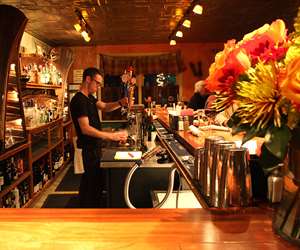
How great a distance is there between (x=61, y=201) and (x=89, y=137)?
75.7 inches

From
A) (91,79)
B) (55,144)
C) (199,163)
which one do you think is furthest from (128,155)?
(55,144)

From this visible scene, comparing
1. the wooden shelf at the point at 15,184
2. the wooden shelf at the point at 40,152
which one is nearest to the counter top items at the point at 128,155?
the wooden shelf at the point at 15,184

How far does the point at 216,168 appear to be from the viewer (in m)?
1.02

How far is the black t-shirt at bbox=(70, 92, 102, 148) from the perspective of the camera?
358 cm

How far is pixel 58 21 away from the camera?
5824 mm

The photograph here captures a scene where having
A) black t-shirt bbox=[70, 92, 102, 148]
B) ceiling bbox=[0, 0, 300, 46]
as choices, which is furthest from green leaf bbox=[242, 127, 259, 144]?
ceiling bbox=[0, 0, 300, 46]

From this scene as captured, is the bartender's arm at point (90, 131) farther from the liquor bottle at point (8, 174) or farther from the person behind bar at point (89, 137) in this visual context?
the liquor bottle at point (8, 174)

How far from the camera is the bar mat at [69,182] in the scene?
593 centimetres

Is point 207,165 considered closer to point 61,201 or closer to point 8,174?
point 8,174

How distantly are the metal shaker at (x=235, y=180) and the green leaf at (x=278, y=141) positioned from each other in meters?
0.24

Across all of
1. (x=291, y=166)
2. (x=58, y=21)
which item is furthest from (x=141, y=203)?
(x=58, y=21)

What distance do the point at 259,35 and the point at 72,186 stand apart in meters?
5.64

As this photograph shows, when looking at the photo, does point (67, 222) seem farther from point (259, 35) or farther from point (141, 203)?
point (141, 203)

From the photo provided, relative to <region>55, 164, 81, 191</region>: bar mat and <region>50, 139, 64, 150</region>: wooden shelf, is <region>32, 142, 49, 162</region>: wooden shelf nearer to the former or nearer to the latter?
<region>50, 139, 64, 150</region>: wooden shelf
